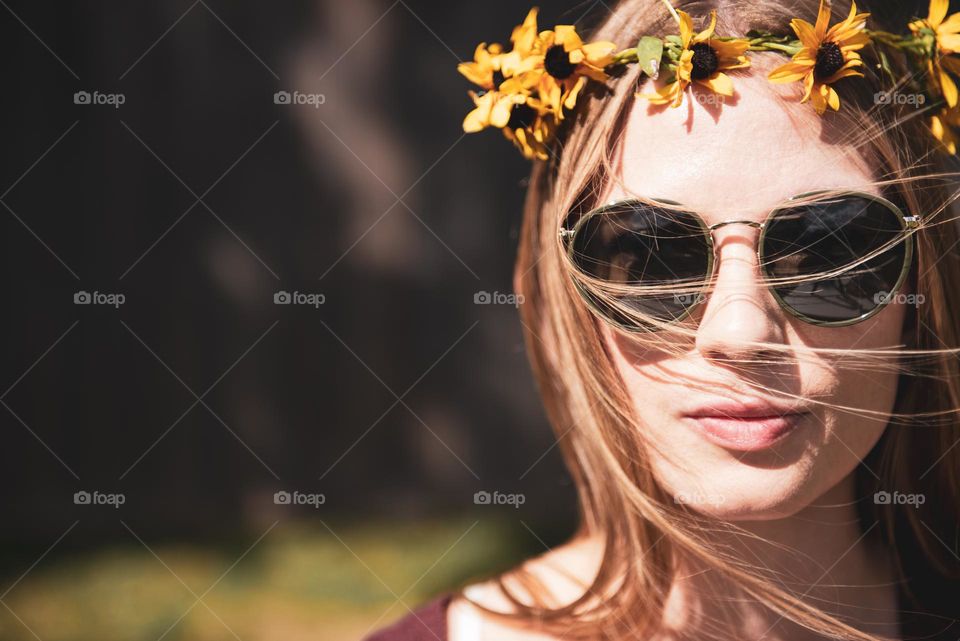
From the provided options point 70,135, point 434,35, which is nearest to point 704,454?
point 434,35

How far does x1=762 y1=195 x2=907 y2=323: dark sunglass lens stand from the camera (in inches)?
45.8

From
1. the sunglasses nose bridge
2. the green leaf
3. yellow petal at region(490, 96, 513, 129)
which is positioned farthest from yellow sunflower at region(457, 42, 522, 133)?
the sunglasses nose bridge

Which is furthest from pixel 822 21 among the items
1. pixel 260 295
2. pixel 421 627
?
pixel 260 295

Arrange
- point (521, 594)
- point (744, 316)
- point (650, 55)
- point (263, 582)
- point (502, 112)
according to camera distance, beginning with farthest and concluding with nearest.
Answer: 1. point (263, 582)
2. point (521, 594)
3. point (502, 112)
4. point (650, 55)
5. point (744, 316)

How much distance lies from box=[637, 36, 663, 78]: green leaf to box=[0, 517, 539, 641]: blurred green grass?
1880 mm

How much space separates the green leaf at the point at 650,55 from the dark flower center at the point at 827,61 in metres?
0.22

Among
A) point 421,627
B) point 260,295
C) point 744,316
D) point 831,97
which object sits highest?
point 260,295

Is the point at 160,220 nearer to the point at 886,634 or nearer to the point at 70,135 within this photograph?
the point at 70,135

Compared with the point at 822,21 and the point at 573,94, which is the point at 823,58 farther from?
the point at 573,94

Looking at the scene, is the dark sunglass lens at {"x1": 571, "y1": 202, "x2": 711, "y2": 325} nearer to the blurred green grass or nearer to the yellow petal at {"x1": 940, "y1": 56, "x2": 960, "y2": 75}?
the yellow petal at {"x1": 940, "y1": 56, "x2": 960, "y2": 75}

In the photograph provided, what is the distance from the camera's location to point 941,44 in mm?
1310

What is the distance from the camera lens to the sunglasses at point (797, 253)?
1.17 m

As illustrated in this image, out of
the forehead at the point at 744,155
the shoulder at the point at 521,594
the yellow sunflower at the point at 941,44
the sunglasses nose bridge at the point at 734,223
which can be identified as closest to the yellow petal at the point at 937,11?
the yellow sunflower at the point at 941,44

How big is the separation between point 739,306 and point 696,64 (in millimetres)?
346
